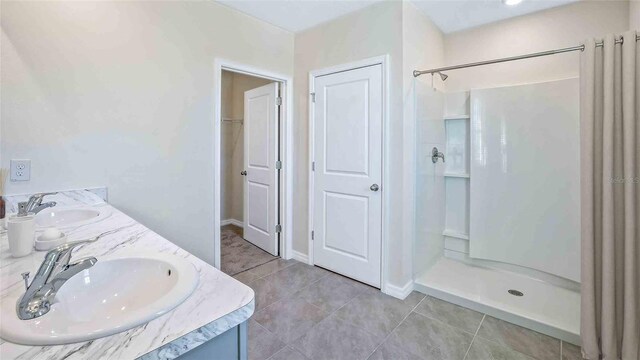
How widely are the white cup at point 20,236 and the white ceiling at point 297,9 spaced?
7.13 feet

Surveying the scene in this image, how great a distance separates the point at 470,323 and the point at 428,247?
2.88 ft

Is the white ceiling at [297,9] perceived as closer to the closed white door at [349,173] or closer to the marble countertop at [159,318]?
the closed white door at [349,173]

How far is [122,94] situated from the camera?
2008 millimetres

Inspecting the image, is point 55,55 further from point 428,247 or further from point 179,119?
point 428,247

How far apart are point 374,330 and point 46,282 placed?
1785 mm

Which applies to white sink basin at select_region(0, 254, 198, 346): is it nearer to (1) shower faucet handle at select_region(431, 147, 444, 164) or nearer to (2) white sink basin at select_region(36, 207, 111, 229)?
(2) white sink basin at select_region(36, 207, 111, 229)

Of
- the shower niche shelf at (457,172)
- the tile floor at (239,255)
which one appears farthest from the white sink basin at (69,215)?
the shower niche shelf at (457,172)

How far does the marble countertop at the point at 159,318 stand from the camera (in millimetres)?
543

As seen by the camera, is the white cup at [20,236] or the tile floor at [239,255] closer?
the white cup at [20,236]

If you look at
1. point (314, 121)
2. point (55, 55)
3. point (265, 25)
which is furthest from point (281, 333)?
point (265, 25)

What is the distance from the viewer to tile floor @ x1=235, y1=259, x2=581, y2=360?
1769 millimetres

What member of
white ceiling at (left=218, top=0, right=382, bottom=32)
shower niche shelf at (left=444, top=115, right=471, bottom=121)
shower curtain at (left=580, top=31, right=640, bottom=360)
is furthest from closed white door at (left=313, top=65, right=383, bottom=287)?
shower curtain at (left=580, top=31, right=640, bottom=360)

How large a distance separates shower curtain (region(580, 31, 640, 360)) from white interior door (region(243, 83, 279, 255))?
8.22 ft

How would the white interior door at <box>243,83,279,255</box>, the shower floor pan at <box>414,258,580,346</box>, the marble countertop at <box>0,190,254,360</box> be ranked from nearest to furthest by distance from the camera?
the marble countertop at <box>0,190,254,360</box>, the shower floor pan at <box>414,258,580,346</box>, the white interior door at <box>243,83,279,255</box>
